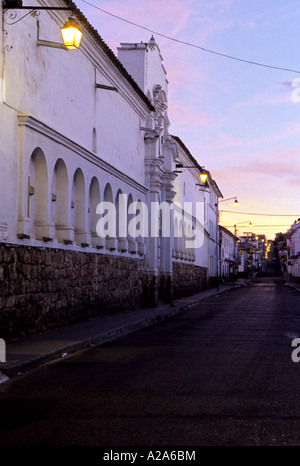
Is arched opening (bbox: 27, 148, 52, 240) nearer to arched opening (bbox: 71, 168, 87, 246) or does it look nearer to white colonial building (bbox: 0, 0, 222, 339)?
white colonial building (bbox: 0, 0, 222, 339)

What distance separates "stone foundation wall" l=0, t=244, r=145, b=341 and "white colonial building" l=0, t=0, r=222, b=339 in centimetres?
3

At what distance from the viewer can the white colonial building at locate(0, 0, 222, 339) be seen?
1277 centimetres

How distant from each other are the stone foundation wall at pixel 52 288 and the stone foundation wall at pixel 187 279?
1464cm

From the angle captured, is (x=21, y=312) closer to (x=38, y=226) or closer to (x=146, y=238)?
(x=38, y=226)

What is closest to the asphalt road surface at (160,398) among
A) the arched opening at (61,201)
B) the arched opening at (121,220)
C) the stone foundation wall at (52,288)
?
the stone foundation wall at (52,288)

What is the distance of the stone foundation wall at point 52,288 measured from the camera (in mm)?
12422

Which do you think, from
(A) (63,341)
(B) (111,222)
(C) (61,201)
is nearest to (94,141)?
(C) (61,201)

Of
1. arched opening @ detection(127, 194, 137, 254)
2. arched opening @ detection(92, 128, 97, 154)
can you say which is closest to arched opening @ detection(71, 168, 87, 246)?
arched opening @ detection(92, 128, 97, 154)

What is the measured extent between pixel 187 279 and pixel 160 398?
3452cm

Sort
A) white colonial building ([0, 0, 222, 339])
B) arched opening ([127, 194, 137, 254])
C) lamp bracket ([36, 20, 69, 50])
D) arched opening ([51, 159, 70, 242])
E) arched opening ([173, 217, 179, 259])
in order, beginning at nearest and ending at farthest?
1. white colonial building ([0, 0, 222, 339])
2. lamp bracket ([36, 20, 69, 50])
3. arched opening ([51, 159, 70, 242])
4. arched opening ([127, 194, 137, 254])
5. arched opening ([173, 217, 179, 259])

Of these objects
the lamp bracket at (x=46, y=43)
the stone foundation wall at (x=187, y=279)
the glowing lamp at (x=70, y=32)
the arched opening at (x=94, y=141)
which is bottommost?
the stone foundation wall at (x=187, y=279)

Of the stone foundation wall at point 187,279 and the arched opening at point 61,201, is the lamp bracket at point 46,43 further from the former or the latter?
the stone foundation wall at point 187,279

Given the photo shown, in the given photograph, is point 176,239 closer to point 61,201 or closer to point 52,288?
point 61,201
